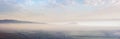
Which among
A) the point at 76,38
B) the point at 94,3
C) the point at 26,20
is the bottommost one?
the point at 76,38

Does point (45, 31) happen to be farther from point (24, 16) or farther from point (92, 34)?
point (92, 34)

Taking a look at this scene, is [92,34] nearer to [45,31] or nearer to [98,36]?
[98,36]

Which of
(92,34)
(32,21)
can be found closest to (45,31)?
(32,21)

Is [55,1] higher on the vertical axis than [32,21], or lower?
higher

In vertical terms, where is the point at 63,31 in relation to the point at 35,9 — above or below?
below

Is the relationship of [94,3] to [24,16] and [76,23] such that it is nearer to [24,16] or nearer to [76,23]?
[76,23]

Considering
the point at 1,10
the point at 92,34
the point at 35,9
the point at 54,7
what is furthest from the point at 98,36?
the point at 1,10

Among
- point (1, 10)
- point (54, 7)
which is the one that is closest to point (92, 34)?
point (54, 7)
